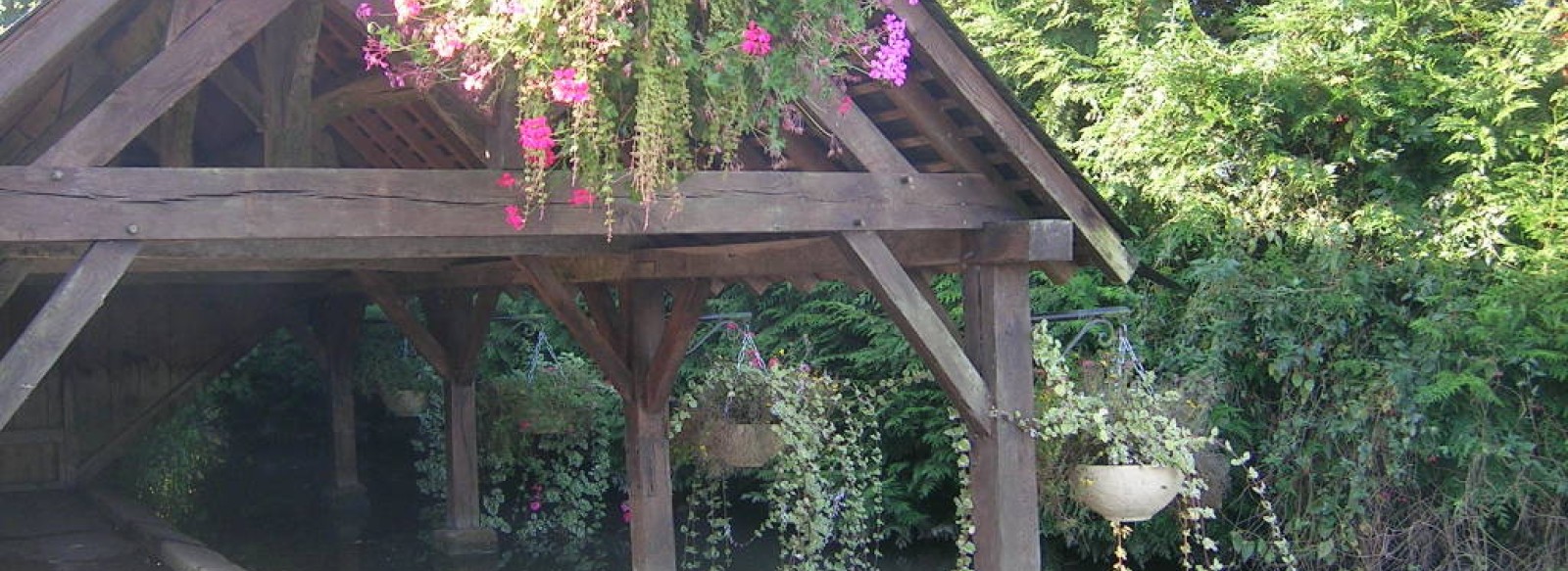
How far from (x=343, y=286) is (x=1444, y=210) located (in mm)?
6572

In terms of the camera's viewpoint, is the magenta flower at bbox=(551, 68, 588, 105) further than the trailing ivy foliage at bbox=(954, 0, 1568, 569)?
No

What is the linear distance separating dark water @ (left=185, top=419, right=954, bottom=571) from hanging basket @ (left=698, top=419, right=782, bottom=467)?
2680mm

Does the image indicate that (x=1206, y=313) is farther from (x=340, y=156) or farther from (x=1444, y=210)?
(x=340, y=156)

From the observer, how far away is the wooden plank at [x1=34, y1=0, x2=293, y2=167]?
3326mm

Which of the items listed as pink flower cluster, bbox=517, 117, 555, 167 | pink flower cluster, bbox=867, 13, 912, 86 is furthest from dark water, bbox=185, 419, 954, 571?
pink flower cluster, bbox=517, 117, 555, 167

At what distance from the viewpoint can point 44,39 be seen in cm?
324

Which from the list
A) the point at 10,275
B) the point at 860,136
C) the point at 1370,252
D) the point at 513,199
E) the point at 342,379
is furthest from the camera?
the point at 342,379

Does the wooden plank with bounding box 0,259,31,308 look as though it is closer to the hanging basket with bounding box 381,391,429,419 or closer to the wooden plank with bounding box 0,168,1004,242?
the wooden plank with bounding box 0,168,1004,242

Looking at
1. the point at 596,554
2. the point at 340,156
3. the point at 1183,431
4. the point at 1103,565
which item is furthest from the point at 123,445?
the point at 1183,431

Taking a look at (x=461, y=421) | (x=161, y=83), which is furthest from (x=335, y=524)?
(x=161, y=83)

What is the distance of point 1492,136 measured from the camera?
6.21m

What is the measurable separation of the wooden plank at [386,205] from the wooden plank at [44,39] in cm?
20

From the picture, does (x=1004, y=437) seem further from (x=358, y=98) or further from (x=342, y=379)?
(x=342, y=379)

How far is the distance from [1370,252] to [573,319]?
3601mm
